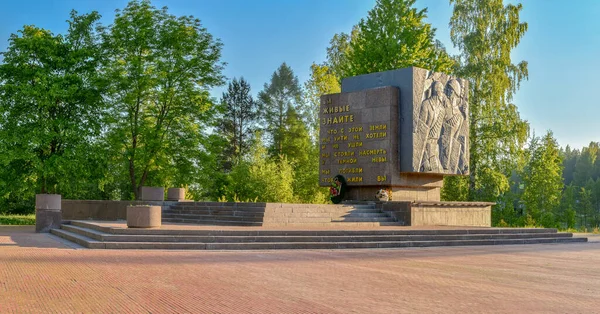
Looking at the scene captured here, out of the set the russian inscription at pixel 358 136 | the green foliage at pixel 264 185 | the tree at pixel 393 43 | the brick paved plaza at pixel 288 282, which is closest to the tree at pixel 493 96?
the tree at pixel 393 43

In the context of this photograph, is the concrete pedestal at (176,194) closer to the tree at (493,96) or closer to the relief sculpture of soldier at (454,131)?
the relief sculpture of soldier at (454,131)

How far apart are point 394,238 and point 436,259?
12.9ft

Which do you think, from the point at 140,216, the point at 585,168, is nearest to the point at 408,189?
the point at 140,216

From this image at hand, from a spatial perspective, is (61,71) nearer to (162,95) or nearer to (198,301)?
(162,95)

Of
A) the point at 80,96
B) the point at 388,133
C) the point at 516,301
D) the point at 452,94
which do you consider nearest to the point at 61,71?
the point at 80,96

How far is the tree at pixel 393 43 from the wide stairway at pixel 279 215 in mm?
14808

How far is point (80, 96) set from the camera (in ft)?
105

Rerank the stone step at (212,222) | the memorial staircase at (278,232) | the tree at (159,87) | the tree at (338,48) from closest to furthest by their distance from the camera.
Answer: the memorial staircase at (278,232) < the stone step at (212,222) < the tree at (159,87) < the tree at (338,48)

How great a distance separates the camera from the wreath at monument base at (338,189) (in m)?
28.0

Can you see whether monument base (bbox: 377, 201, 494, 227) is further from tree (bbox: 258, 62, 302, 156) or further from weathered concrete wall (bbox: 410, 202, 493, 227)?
tree (bbox: 258, 62, 302, 156)

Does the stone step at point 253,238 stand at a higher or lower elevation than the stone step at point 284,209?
lower

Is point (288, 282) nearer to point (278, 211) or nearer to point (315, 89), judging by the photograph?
point (278, 211)

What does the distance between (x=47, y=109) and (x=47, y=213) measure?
1014 centimetres

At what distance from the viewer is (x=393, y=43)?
3788cm
